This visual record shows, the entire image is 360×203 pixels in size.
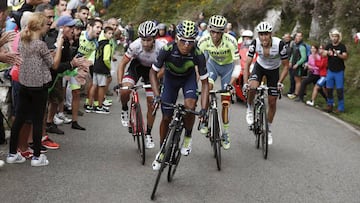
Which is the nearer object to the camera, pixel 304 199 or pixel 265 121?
pixel 304 199

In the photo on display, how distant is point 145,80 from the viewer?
893cm

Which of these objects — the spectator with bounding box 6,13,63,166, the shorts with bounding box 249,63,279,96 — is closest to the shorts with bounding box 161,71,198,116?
the spectator with bounding box 6,13,63,166

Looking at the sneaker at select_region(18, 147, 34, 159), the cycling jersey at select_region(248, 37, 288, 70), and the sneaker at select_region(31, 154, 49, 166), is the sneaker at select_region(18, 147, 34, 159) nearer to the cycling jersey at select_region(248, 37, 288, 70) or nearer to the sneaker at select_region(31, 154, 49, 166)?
the sneaker at select_region(31, 154, 49, 166)

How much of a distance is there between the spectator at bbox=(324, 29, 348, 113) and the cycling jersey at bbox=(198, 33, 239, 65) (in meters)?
6.04

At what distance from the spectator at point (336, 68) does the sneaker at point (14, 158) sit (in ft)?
31.6

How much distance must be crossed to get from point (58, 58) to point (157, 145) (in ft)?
8.96

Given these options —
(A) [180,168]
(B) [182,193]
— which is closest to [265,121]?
(A) [180,168]

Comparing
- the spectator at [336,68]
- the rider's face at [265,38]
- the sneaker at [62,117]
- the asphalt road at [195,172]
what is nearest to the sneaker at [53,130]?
the asphalt road at [195,172]

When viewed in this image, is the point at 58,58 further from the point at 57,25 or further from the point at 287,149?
the point at 287,149

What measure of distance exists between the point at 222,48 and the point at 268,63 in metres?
1.06

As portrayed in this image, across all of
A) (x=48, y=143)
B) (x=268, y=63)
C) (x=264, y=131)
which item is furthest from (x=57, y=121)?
(x=268, y=63)

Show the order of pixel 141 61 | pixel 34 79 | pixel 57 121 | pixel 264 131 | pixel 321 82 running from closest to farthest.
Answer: pixel 34 79, pixel 141 61, pixel 264 131, pixel 57 121, pixel 321 82

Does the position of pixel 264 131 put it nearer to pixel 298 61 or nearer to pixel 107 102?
pixel 107 102

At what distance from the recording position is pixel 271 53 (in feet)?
30.4
